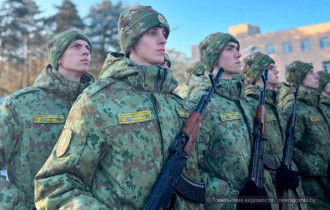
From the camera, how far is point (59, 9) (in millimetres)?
28750

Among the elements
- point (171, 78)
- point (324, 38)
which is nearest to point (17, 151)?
point (171, 78)

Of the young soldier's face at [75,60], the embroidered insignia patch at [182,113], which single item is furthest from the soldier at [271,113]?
the young soldier's face at [75,60]

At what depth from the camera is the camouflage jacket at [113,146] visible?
5.90 ft

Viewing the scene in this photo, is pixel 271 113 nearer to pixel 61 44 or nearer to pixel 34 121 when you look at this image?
pixel 61 44

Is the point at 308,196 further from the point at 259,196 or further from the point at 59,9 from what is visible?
the point at 59,9

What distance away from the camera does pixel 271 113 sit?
426 centimetres

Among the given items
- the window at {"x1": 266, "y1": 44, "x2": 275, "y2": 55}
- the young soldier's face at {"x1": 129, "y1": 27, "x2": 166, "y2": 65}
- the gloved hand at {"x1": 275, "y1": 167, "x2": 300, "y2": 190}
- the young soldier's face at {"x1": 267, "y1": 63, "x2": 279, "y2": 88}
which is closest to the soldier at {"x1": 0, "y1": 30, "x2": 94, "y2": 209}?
the young soldier's face at {"x1": 129, "y1": 27, "x2": 166, "y2": 65}

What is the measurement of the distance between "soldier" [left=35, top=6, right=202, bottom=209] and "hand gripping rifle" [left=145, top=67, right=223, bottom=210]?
56mm

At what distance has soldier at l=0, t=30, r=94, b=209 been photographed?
2752 mm

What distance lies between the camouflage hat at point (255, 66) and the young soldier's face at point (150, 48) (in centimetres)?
278

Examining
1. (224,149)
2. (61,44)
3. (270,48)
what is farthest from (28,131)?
(270,48)

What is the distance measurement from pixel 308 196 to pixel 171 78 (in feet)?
12.3

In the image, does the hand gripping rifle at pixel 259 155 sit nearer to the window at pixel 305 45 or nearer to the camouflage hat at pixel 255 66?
the camouflage hat at pixel 255 66

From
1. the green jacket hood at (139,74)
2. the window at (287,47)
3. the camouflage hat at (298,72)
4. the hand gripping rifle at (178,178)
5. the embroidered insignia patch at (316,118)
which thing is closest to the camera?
the hand gripping rifle at (178,178)
